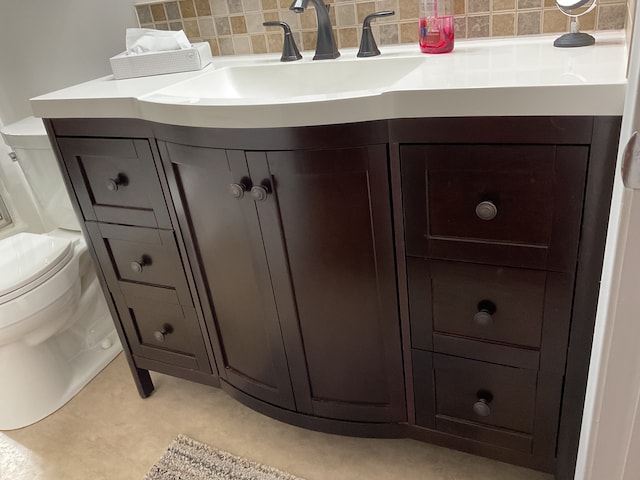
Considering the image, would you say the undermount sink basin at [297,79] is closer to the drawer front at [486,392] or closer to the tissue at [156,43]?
the tissue at [156,43]

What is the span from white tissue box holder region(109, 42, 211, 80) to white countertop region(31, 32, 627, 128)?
0.17m

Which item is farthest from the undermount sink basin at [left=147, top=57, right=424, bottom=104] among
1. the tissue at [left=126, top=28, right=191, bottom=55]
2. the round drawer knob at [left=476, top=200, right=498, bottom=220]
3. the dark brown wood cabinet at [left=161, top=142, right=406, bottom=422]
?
the round drawer knob at [left=476, top=200, right=498, bottom=220]

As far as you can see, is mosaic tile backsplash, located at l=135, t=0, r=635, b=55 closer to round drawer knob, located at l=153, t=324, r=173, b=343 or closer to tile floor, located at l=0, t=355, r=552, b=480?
round drawer knob, located at l=153, t=324, r=173, b=343

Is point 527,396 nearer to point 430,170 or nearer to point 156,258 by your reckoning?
point 430,170

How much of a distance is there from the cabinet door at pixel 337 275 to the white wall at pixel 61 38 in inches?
36.9

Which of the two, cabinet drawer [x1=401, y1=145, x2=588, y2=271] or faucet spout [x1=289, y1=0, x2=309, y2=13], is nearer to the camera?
cabinet drawer [x1=401, y1=145, x2=588, y2=271]

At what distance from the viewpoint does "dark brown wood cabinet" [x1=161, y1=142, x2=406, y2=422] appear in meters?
0.93

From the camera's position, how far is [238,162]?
0.96 meters

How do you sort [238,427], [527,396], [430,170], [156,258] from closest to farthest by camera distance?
[430,170] → [527,396] → [156,258] → [238,427]

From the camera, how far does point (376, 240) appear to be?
0.96 m

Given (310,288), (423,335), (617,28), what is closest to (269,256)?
(310,288)

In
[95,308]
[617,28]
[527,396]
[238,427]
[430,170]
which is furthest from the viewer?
[95,308]

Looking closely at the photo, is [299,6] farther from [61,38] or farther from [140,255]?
[61,38]

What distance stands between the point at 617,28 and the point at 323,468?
4.00 ft
